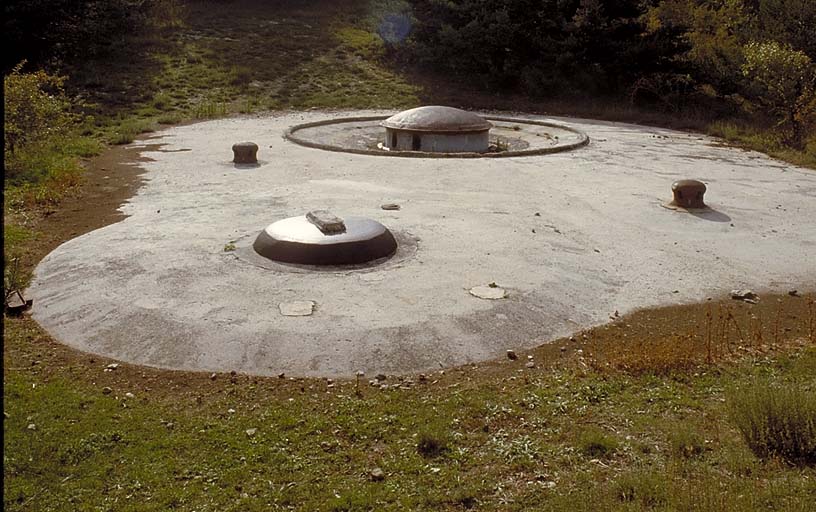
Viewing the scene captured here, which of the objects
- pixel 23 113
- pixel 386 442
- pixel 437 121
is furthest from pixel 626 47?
pixel 386 442

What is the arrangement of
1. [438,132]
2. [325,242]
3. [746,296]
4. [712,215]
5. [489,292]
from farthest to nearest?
[438,132], [712,215], [325,242], [746,296], [489,292]

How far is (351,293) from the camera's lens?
24.3 ft

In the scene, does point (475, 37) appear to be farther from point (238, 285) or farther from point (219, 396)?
point (219, 396)

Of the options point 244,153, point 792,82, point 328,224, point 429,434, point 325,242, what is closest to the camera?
point 429,434

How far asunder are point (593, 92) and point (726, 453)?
2233 centimetres

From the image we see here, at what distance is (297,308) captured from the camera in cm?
701

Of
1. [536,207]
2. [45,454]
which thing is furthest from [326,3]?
[45,454]

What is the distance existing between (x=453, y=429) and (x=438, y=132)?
1196cm

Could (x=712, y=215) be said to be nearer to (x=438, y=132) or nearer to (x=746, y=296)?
(x=746, y=296)

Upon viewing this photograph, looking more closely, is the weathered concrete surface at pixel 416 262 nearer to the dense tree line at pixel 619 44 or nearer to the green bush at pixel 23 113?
the green bush at pixel 23 113

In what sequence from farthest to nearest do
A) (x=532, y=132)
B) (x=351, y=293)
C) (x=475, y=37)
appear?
(x=475, y=37), (x=532, y=132), (x=351, y=293)

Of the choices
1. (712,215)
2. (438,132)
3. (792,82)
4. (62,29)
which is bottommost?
(712,215)

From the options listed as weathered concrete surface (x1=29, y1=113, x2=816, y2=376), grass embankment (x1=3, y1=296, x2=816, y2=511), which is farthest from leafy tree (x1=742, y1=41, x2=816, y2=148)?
grass embankment (x1=3, y1=296, x2=816, y2=511)

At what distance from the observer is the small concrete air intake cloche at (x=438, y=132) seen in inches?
642
